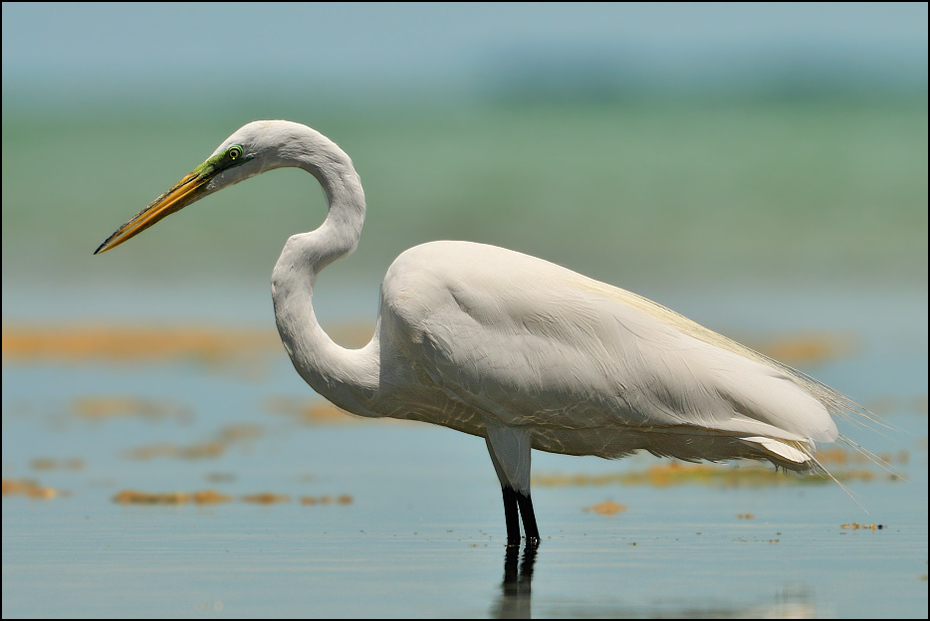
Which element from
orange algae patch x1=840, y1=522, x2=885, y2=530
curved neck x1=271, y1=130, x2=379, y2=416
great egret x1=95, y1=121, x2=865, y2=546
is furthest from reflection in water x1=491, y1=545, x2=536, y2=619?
orange algae patch x1=840, y1=522, x2=885, y2=530

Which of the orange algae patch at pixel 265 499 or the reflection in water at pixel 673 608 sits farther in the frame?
the orange algae patch at pixel 265 499

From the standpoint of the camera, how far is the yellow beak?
6.76 metres

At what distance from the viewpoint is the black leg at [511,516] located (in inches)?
257

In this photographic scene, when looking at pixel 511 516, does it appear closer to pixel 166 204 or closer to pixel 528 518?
pixel 528 518

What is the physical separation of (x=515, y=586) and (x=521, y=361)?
124cm

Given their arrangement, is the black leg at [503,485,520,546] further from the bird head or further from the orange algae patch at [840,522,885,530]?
the bird head

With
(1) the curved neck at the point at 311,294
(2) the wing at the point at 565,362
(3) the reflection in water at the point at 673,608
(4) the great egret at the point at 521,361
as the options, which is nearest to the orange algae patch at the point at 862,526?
(4) the great egret at the point at 521,361

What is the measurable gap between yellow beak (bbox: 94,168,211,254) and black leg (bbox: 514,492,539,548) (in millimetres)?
2293

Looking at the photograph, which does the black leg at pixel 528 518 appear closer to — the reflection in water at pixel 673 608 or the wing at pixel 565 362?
the wing at pixel 565 362

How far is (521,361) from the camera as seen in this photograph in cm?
625

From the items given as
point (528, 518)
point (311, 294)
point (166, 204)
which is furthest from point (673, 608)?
point (166, 204)

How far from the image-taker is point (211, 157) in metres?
6.74

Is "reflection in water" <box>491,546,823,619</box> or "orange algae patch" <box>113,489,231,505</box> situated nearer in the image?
"reflection in water" <box>491,546,823,619</box>

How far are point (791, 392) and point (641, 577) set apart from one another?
4.52ft
